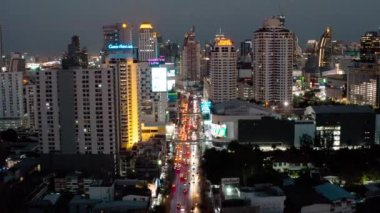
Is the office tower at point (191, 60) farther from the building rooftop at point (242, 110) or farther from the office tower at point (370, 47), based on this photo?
the building rooftop at point (242, 110)

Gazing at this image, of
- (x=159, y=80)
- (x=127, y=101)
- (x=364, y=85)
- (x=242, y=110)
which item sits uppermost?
(x=159, y=80)

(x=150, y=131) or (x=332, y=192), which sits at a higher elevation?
(x=150, y=131)

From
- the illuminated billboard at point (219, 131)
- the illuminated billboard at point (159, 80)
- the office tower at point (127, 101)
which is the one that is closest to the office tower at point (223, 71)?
the illuminated billboard at point (159, 80)

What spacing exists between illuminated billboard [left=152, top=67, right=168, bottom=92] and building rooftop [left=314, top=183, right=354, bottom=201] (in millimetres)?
7521

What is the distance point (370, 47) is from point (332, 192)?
1313 cm

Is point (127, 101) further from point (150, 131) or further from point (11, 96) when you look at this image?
point (11, 96)

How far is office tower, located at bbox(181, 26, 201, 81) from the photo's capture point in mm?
26020

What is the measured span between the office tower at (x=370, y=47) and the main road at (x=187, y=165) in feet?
22.8

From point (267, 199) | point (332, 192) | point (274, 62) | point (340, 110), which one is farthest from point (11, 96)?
point (332, 192)

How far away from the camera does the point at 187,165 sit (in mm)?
10992

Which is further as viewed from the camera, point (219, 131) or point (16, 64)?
point (16, 64)

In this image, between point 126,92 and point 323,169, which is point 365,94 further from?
point 126,92

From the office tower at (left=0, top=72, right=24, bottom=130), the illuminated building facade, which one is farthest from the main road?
the illuminated building facade

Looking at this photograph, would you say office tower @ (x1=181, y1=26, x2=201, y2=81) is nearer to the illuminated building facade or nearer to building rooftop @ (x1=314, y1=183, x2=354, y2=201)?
the illuminated building facade
